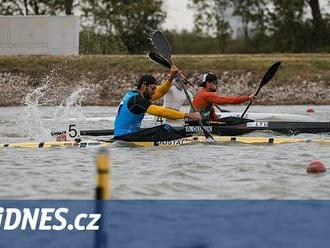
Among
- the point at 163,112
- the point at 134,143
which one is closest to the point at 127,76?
the point at 163,112

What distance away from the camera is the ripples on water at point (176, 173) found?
30.1ft

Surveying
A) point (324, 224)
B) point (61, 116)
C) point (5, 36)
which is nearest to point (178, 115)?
point (324, 224)

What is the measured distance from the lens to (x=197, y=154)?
12.9 meters

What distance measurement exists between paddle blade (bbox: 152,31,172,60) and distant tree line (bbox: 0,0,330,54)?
28.4 metres

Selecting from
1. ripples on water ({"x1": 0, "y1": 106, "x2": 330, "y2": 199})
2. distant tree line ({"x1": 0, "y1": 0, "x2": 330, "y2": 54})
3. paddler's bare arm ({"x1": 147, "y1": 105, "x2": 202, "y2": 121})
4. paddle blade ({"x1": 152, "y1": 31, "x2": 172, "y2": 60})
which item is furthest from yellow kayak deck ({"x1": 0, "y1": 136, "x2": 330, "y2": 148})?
distant tree line ({"x1": 0, "y1": 0, "x2": 330, "y2": 54})

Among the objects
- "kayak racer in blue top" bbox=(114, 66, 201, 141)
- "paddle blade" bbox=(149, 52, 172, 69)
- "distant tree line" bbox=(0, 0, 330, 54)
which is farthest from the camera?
"distant tree line" bbox=(0, 0, 330, 54)

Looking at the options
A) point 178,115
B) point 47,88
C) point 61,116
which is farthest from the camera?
point 47,88

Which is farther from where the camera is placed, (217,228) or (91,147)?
(91,147)

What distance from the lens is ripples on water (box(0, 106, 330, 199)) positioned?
30.1 feet

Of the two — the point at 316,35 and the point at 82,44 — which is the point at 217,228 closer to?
the point at 82,44

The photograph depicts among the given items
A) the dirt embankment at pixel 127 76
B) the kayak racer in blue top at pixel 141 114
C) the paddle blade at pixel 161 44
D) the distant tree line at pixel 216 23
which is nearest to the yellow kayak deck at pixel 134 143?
the kayak racer in blue top at pixel 141 114

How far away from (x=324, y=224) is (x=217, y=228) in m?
0.99

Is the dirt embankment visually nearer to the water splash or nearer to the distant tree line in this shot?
the water splash

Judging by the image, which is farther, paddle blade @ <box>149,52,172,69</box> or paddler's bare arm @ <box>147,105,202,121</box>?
paddle blade @ <box>149,52,172,69</box>
